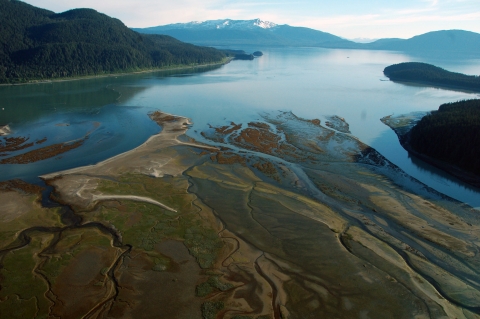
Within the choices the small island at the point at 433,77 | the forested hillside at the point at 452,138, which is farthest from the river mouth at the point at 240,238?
the small island at the point at 433,77

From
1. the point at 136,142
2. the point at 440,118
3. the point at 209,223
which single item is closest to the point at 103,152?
the point at 136,142

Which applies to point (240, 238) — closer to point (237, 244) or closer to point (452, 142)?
point (237, 244)

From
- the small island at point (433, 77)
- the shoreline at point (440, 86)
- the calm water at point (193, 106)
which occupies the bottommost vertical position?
the calm water at point (193, 106)

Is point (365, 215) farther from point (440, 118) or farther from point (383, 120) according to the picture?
point (383, 120)

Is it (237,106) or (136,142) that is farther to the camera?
(237,106)

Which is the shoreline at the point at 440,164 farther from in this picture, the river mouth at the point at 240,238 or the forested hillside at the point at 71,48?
the forested hillside at the point at 71,48

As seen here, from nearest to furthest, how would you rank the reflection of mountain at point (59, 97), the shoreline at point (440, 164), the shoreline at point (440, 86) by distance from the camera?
the shoreline at point (440, 164)
the reflection of mountain at point (59, 97)
the shoreline at point (440, 86)

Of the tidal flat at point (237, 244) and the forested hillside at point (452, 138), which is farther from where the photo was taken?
the forested hillside at point (452, 138)

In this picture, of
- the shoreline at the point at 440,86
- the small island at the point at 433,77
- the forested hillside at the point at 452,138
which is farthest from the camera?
the small island at the point at 433,77
